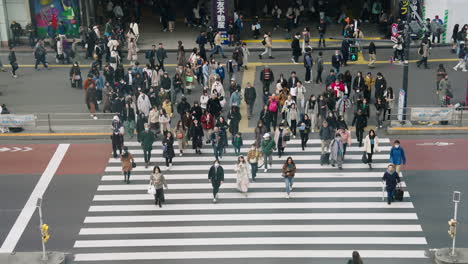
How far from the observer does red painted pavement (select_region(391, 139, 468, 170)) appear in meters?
29.6

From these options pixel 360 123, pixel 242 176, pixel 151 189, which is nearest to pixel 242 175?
pixel 242 176

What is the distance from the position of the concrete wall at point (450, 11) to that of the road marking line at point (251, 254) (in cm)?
2227

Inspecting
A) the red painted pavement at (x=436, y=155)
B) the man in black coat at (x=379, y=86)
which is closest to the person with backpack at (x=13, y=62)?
the man in black coat at (x=379, y=86)

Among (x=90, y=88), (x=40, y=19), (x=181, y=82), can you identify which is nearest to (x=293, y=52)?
(x=181, y=82)

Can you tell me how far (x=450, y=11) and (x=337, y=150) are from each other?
17564 mm

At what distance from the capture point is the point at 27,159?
103ft

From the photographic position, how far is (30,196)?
28.2 m

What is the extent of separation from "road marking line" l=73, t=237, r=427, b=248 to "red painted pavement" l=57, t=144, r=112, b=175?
549 centimetres

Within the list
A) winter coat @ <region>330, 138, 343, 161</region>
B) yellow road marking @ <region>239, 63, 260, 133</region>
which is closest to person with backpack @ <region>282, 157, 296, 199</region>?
winter coat @ <region>330, 138, 343, 161</region>

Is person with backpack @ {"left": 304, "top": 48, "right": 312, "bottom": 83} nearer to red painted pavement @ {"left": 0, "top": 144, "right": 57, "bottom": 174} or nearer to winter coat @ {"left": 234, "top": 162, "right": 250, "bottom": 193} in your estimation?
winter coat @ {"left": 234, "top": 162, "right": 250, "bottom": 193}

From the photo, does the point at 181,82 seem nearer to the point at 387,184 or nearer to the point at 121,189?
the point at 121,189

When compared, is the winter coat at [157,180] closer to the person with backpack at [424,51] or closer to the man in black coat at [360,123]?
the man in black coat at [360,123]

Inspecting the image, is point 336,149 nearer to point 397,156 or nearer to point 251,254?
point 397,156

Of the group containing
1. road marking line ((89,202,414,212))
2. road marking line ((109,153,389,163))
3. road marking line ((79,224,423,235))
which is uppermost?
road marking line ((109,153,389,163))
